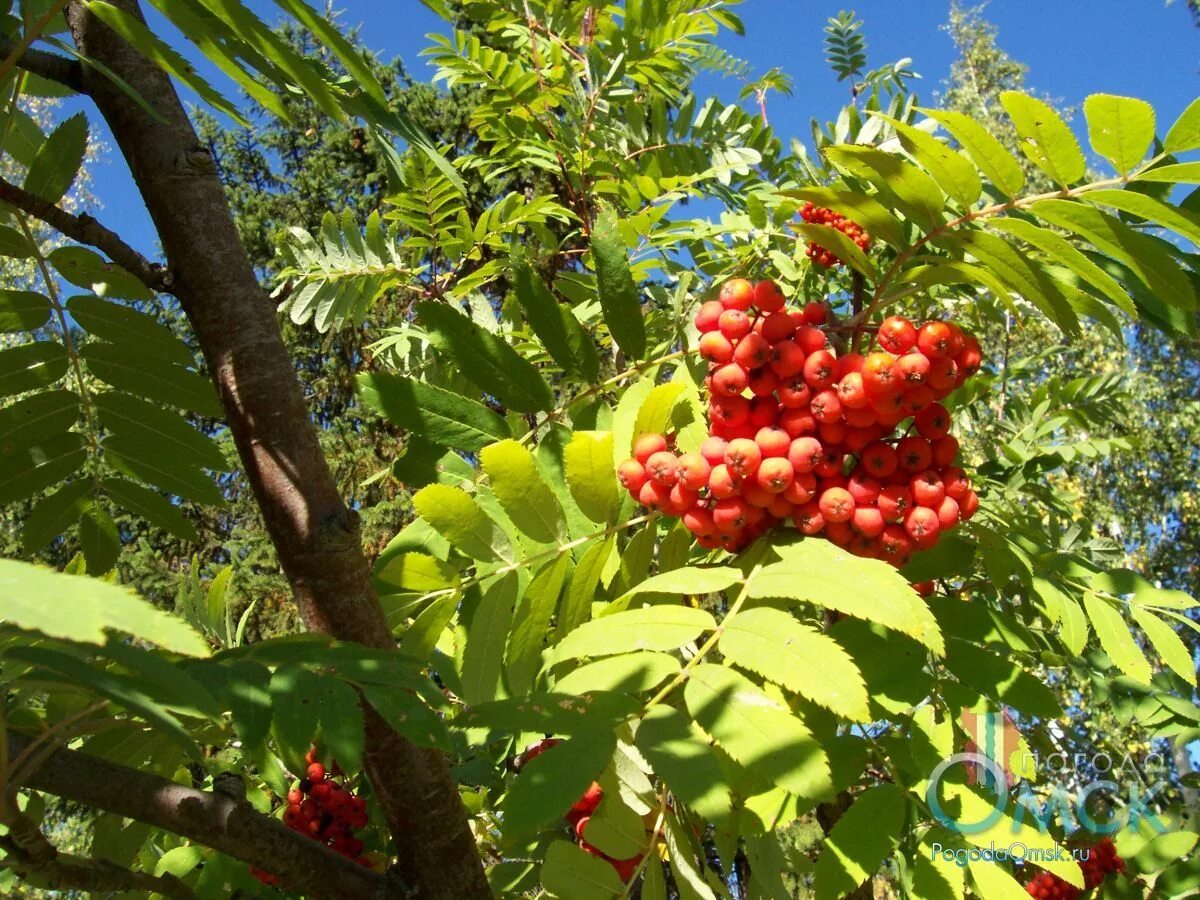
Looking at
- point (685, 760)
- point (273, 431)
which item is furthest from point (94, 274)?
point (685, 760)

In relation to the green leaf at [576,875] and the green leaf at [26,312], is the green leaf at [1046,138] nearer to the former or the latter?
the green leaf at [576,875]

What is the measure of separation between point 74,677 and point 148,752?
1.90ft

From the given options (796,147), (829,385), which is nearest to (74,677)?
(829,385)

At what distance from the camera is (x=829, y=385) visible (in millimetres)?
1210

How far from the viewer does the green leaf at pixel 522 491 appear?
1.19m

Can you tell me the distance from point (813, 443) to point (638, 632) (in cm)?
36

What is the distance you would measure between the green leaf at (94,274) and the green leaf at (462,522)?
0.64 m

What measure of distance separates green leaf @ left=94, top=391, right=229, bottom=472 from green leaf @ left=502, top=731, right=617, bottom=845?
800mm

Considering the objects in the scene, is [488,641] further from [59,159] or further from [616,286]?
[59,159]

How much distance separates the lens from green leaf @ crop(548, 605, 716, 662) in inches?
39.3

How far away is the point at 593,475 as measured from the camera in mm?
1232

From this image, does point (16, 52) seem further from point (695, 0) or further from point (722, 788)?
point (695, 0)

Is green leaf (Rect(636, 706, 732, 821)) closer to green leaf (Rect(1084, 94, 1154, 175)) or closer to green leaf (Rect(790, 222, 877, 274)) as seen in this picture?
green leaf (Rect(790, 222, 877, 274))

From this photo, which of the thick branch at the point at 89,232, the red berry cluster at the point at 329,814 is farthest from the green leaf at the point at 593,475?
the red berry cluster at the point at 329,814
